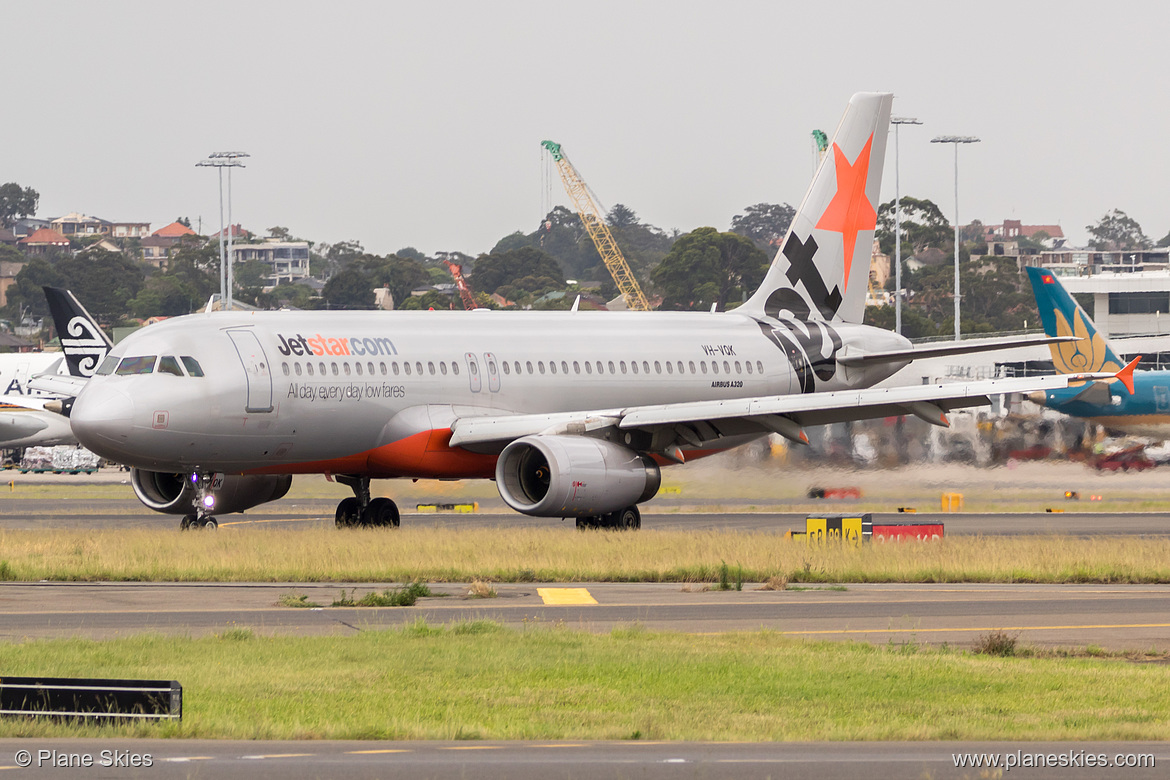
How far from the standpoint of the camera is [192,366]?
30.7 meters

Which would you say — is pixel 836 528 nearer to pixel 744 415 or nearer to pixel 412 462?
pixel 744 415

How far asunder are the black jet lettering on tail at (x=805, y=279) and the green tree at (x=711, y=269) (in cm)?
11417

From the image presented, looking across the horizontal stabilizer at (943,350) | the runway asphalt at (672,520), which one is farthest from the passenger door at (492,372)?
the horizontal stabilizer at (943,350)

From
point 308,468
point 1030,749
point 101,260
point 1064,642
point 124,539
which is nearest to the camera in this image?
point 1030,749

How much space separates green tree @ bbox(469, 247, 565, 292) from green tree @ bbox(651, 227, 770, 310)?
37.9m

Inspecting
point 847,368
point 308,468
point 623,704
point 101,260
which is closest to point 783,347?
point 847,368

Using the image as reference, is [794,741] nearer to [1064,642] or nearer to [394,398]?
[1064,642]

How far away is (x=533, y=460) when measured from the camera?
32.5 meters

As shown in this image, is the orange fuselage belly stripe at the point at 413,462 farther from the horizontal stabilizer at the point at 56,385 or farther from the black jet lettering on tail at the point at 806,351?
the black jet lettering on tail at the point at 806,351

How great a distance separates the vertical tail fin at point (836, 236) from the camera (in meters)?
41.6

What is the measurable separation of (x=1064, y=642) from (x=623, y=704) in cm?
667

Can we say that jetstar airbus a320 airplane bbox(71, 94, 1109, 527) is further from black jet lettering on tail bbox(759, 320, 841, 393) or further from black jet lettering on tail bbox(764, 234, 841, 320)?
black jet lettering on tail bbox(764, 234, 841, 320)

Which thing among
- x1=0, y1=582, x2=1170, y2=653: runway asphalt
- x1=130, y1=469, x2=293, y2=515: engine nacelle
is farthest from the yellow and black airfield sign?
x1=130, y1=469, x2=293, y2=515: engine nacelle

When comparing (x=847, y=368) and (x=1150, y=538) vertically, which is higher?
(x=847, y=368)
